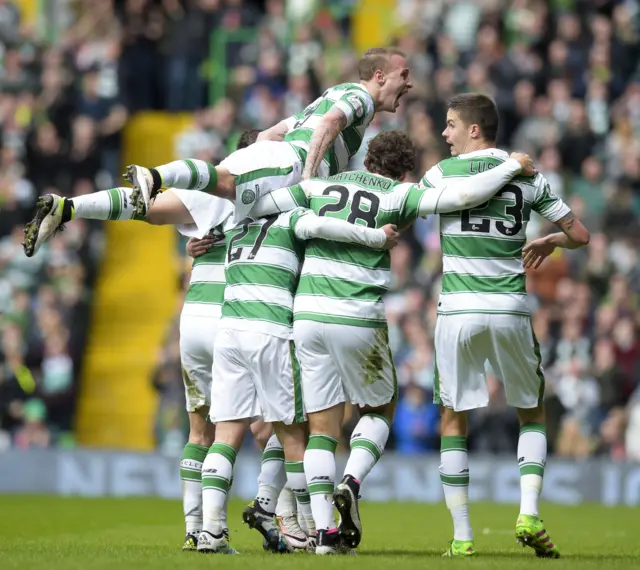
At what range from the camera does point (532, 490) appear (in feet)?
29.2

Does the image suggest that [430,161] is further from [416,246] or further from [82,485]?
[82,485]

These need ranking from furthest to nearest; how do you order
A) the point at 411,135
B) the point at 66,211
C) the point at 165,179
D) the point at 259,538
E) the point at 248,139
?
the point at 411,135 → the point at 259,538 → the point at 248,139 → the point at 66,211 → the point at 165,179

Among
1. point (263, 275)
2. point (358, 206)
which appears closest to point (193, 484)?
point (263, 275)

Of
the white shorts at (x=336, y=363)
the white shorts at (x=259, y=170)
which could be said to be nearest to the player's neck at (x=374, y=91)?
the white shorts at (x=259, y=170)

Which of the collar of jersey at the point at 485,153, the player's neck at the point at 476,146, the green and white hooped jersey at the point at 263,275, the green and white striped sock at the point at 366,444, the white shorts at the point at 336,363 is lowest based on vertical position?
the green and white striped sock at the point at 366,444

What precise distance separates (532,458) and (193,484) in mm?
2211

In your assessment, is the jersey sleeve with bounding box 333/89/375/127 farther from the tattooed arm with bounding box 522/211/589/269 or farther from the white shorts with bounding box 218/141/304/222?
the tattooed arm with bounding box 522/211/589/269

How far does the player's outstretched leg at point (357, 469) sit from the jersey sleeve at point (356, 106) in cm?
200

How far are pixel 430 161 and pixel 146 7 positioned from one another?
643 cm

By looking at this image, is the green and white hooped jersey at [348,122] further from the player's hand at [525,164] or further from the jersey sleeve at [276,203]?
the player's hand at [525,164]

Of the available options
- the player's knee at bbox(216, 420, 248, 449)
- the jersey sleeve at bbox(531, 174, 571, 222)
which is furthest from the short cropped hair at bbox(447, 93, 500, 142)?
the player's knee at bbox(216, 420, 248, 449)

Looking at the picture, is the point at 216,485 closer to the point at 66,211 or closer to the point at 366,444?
the point at 366,444

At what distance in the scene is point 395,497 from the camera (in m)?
16.6

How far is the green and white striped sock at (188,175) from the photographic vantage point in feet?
28.0
